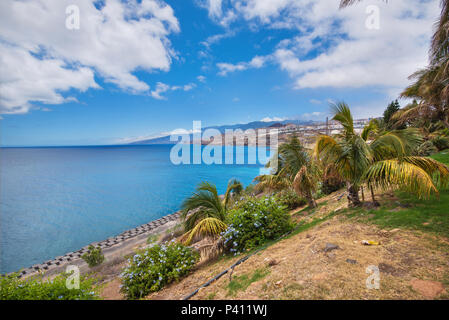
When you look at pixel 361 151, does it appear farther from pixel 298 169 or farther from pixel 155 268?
pixel 155 268

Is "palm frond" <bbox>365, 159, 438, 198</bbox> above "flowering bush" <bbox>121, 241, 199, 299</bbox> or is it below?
above

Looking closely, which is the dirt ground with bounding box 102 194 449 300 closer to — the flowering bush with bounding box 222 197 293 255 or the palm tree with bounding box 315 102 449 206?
the flowering bush with bounding box 222 197 293 255

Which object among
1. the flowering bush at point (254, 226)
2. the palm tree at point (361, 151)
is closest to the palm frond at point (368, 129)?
the palm tree at point (361, 151)

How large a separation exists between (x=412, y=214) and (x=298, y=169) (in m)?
3.31

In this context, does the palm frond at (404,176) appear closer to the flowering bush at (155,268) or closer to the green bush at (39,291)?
the flowering bush at (155,268)

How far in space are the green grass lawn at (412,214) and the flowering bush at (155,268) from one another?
14.7 ft

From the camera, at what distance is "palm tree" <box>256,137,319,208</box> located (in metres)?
6.41

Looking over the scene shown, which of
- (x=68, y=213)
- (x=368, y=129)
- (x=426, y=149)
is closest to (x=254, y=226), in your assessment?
(x=368, y=129)

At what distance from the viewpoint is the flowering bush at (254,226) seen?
470 centimetres

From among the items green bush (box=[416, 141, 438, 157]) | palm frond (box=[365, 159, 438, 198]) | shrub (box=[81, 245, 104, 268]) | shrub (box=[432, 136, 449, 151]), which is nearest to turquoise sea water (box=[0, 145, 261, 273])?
shrub (box=[81, 245, 104, 268])

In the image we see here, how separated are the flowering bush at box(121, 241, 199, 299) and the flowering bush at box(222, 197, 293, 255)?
1126 mm

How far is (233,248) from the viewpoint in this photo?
4.81 meters

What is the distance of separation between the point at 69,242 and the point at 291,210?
1804cm
